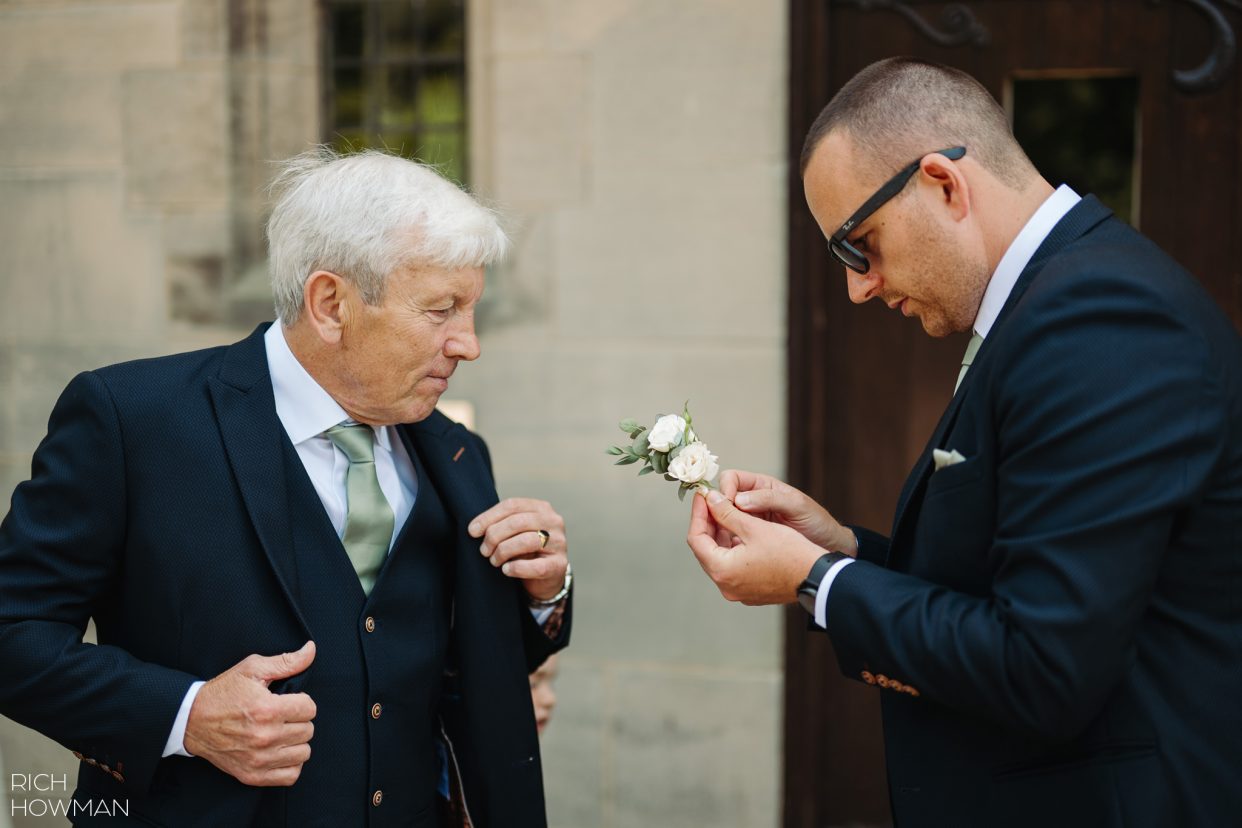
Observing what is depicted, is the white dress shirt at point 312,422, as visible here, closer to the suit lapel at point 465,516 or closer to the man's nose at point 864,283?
the suit lapel at point 465,516

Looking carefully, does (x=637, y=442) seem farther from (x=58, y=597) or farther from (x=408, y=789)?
(x=58, y=597)

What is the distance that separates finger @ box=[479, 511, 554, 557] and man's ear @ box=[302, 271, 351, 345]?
479 millimetres

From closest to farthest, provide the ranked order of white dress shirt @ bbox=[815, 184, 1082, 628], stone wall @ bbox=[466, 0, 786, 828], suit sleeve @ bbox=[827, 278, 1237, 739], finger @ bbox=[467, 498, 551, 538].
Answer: suit sleeve @ bbox=[827, 278, 1237, 739] < white dress shirt @ bbox=[815, 184, 1082, 628] < finger @ bbox=[467, 498, 551, 538] < stone wall @ bbox=[466, 0, 786, 828]

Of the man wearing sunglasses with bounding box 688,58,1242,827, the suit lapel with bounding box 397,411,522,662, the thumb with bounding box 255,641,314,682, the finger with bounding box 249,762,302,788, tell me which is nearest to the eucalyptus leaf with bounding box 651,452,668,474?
the man wearing sunglasses with bounding box 688,58,1242,827

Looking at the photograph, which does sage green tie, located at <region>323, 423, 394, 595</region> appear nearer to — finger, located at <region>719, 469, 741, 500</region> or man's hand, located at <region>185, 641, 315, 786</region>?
man's hand, located at <region>185, 641, 315, 786</region>

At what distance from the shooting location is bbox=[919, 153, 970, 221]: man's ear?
1867mm


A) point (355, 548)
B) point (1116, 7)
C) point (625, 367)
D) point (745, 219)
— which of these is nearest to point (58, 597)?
point (355, 548)

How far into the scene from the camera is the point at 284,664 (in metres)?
2.03

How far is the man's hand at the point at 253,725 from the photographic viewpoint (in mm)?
1980

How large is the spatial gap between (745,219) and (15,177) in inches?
110

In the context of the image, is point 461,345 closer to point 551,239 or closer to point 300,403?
point 300,403

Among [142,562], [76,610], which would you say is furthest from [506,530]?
[76,610]

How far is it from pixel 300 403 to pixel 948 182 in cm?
127

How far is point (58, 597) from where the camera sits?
2.05 m
